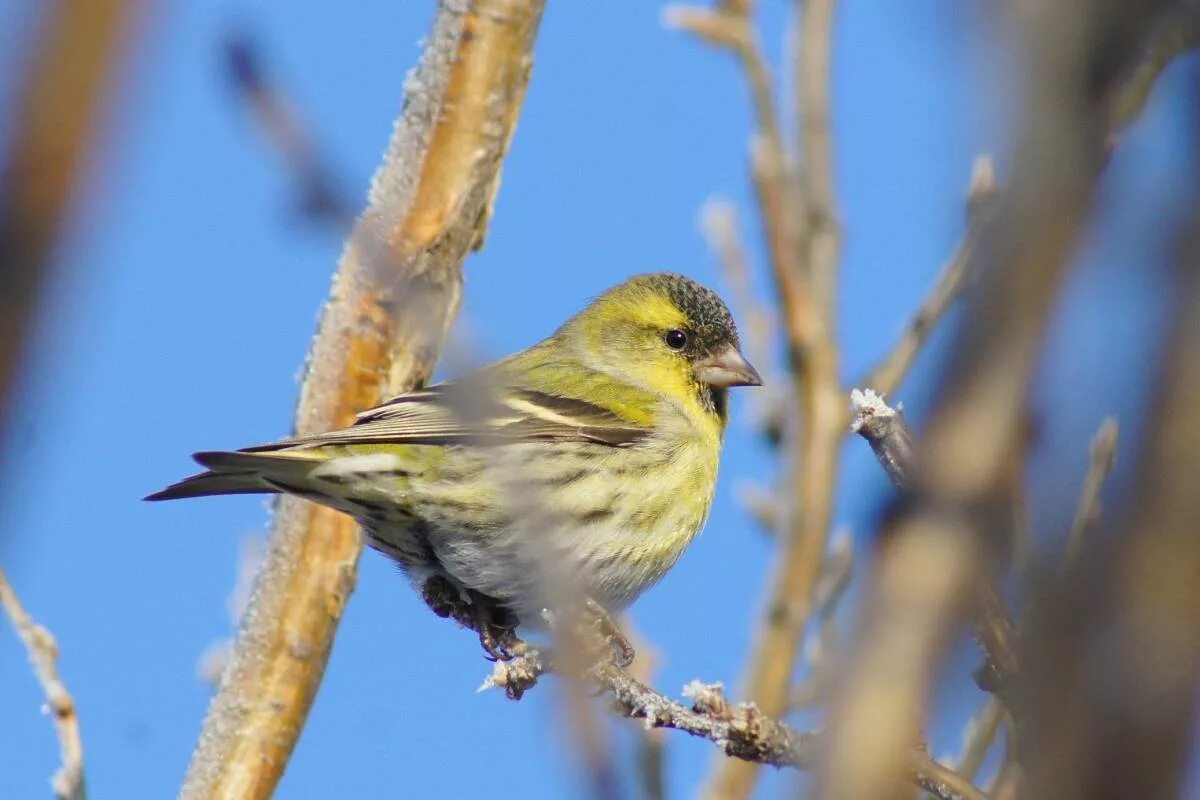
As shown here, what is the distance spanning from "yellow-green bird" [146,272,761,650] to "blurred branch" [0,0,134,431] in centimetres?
308

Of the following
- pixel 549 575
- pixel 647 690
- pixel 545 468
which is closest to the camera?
pixel 549 575

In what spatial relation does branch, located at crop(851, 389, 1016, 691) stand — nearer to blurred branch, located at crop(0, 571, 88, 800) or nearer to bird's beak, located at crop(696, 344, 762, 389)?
blurred branch, located at crop(0, 571, 88, 800)

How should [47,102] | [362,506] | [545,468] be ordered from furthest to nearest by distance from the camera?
[545,468]
[362,506]
[47,102]

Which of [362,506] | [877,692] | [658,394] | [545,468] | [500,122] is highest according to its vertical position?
[500,122]

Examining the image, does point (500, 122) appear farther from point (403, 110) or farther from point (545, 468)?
point (545, 468)

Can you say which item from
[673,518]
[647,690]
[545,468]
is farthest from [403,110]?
[647,690]

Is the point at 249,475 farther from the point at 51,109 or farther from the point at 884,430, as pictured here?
the point at 51,109

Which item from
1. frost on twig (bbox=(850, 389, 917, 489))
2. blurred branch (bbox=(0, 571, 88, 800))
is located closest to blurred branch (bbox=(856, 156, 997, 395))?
frost on twig (bbox=(850, 389, 917, 489))

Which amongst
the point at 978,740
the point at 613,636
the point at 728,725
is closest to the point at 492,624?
the point at 613,636

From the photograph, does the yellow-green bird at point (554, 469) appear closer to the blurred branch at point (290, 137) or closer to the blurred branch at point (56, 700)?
the blurred branch at point (56, 700)

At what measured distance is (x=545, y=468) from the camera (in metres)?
4.89

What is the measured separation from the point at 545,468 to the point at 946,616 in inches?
160

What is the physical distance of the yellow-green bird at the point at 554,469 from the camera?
434 centimetres

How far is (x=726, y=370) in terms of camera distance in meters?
5.58
